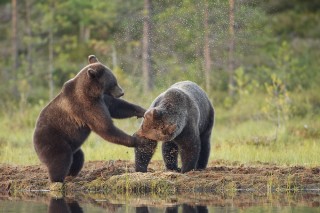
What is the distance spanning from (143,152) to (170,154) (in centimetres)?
54

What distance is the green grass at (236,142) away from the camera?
13.9 meters

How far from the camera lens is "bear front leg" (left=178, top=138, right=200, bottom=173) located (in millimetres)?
11258

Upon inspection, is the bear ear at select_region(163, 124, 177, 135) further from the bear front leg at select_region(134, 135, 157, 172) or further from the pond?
the pond

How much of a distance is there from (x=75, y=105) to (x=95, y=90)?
0.38 meters

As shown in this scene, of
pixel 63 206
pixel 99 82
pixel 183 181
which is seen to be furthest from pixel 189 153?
pixel 63 206

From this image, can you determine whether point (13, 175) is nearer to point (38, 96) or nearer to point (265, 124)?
point (265, 124)

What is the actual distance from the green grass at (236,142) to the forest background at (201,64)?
0.08 feet

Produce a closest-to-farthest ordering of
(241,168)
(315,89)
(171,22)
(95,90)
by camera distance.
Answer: (95,90) → (241,168) → (171,22) → (315,89)

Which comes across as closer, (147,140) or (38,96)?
(147,140)

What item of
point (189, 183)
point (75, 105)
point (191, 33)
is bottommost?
point (189, 183)

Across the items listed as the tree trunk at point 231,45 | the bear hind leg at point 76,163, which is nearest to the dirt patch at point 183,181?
the bear hind leg at point 76,163

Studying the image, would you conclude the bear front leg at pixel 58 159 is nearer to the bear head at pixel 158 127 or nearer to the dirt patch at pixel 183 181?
the dirt patch at pixel 183 181

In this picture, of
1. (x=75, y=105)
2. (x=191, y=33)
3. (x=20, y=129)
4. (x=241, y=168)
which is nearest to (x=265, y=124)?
(x=191, y=33)

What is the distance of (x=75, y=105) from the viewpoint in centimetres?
1098
